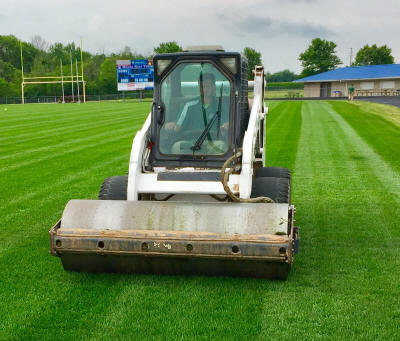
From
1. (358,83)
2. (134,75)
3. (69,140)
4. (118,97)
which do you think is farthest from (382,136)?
(118,97)

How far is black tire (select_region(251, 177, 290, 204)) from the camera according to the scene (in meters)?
6.58

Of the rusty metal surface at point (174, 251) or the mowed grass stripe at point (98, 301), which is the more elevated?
the rusty metal surface at point (174, 251)

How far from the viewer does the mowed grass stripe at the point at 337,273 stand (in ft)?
15.8

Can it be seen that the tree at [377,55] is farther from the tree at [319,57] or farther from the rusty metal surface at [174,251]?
the rusty metal surface at [174,251]

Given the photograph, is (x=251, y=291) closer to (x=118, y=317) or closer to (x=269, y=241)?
(x=269, y=241)

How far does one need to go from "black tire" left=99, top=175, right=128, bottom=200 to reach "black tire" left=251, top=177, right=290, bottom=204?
61.9 inches

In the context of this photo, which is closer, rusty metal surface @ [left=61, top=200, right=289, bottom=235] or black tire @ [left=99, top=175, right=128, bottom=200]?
rusty metal surface @ [left=61, top=200, right=289, bottom=235]

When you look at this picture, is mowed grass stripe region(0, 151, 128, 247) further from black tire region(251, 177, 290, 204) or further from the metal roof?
the metal roof

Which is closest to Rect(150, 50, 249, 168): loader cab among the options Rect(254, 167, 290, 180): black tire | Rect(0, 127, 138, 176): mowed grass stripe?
Rect(254, 167, 290, 180): black tire

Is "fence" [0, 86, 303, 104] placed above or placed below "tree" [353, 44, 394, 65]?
below

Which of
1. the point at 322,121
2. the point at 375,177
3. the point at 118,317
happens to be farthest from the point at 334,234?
the point at 322,121

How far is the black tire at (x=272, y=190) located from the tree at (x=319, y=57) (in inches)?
4131

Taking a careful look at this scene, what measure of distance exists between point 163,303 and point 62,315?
2.95ft

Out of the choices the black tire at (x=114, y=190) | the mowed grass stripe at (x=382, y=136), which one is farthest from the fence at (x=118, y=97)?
the black tire at (x=114, y=190)
